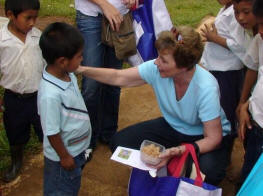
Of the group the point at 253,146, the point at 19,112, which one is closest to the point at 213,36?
the point at 253,146

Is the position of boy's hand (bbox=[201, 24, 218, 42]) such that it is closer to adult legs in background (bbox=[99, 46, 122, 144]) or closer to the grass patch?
adult legs in background (bbox=[99, 46, 122, 144])

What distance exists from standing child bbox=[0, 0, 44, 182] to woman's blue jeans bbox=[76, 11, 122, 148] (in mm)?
474

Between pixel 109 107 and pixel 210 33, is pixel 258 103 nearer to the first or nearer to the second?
pixel 210 33

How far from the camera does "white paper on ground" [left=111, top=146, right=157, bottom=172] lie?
242 cm

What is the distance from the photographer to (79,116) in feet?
7.65

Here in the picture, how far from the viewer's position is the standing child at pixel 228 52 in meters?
2.84

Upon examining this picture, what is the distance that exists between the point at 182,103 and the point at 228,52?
0.60m

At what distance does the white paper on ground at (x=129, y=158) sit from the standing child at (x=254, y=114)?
0.68 m

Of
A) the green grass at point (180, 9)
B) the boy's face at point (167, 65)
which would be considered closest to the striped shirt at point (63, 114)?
the boy's face at point (167, 65)

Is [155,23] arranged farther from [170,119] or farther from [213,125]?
[213,125]

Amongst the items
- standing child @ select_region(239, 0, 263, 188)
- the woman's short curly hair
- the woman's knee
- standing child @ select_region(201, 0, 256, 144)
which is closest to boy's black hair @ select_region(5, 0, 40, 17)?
the woman's short curly hair

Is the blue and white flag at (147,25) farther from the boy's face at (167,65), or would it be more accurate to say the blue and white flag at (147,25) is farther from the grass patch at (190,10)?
the grass patch at (190,10)

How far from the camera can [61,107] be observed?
2.21 meters

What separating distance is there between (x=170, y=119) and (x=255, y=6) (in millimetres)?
1012
